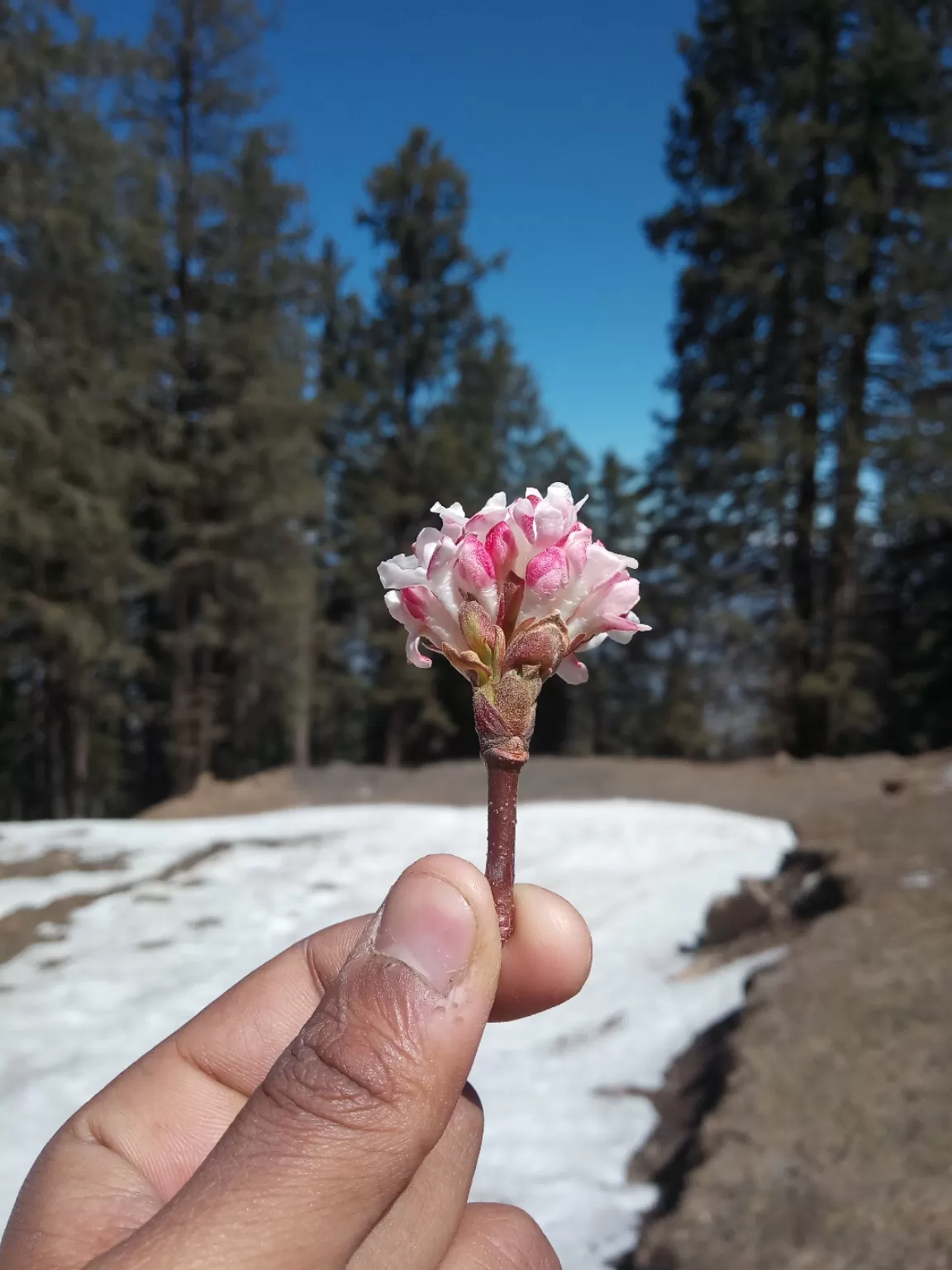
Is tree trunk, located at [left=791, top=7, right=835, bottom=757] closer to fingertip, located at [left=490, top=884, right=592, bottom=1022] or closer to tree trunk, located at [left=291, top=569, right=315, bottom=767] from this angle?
tree trunk, located at [left=291, top=569, right=315, bottom=767]

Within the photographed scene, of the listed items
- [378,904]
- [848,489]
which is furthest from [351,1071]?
[848,489]

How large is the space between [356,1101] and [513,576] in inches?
32.0

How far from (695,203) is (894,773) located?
36.1 feet

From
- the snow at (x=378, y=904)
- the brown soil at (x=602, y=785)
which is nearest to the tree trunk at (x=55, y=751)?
the brown soil at (x=602, y=785)

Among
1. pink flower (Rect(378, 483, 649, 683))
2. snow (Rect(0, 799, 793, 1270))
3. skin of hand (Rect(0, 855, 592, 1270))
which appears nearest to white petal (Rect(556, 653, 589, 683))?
pink flower (Rect(378, 483, 649, 683))

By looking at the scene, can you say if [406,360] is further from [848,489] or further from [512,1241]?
[512,1241]

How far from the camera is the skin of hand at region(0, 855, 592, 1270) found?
1172mm

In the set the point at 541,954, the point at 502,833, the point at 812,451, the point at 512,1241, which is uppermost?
the point at 812,451

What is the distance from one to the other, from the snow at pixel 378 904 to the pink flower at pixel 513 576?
8.03 feet

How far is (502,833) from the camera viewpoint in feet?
4.36

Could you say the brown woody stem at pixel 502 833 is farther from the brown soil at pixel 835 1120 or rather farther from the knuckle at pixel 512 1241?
the brown soil at pixel 835 1120

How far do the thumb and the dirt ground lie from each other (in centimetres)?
175

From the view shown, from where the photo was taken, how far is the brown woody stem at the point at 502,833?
129 cm

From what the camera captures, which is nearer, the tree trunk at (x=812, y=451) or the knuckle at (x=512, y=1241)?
the knuckle at (x=512, y=1241)
